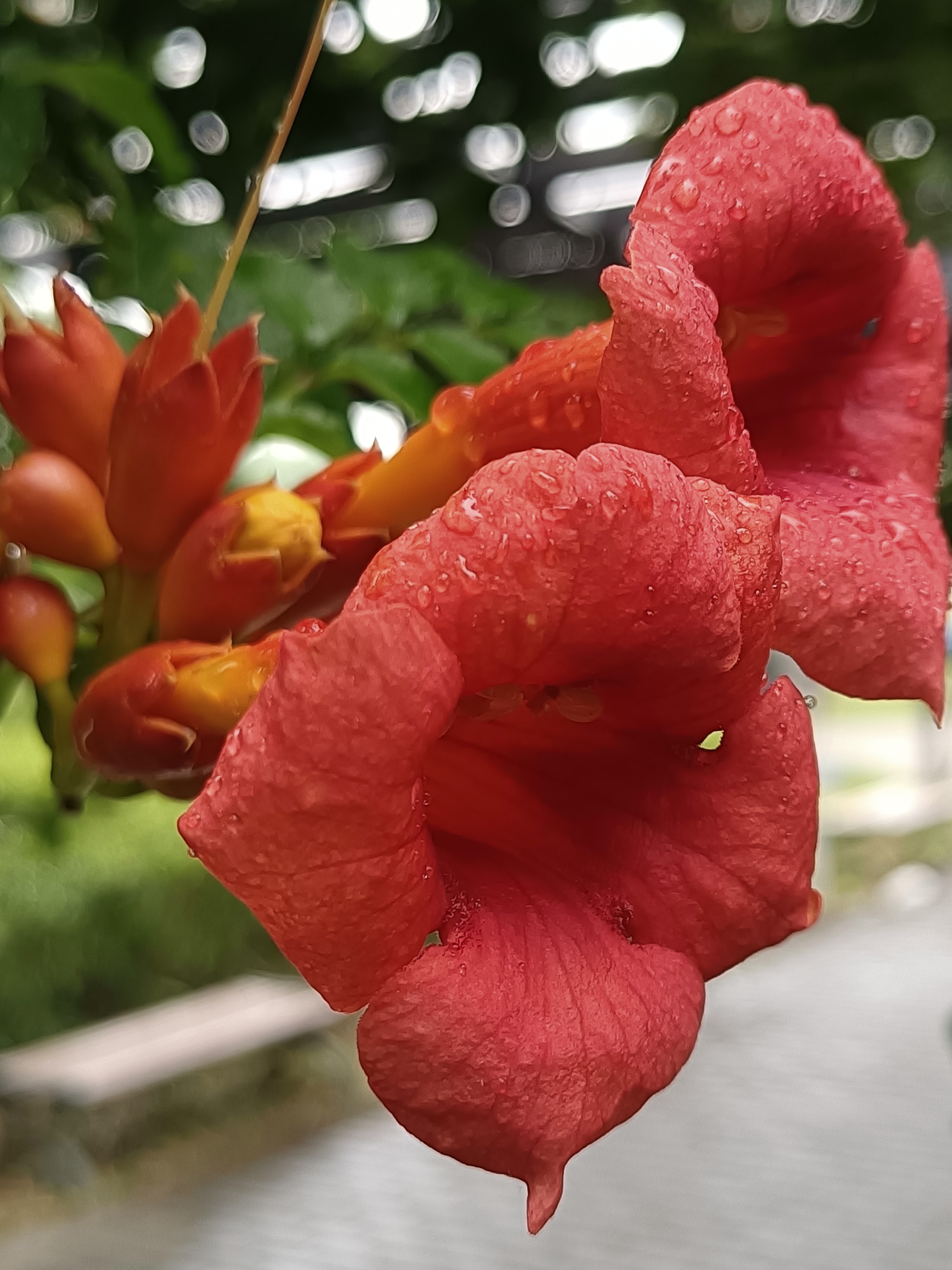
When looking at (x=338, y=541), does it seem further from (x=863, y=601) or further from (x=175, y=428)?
(x=863, y=601)

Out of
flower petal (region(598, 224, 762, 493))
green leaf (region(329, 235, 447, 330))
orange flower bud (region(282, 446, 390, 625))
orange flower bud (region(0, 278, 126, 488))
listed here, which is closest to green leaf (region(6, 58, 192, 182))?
green leaf (region(329, 235, 447, 330))

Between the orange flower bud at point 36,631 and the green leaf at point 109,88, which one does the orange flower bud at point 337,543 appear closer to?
the orange flower bud at point 36,631

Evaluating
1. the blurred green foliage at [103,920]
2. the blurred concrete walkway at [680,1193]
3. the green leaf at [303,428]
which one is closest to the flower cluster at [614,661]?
the green leaf at [303,428]

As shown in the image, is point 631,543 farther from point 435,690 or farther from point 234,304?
point 234,304

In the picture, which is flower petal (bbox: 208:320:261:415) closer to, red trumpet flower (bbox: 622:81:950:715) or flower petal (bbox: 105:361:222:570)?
flower petal (bbox: 105:361:222:570)

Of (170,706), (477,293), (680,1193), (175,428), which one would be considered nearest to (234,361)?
(175,428)

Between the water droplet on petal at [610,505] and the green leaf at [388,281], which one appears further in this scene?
the green leaf at [388,281]
